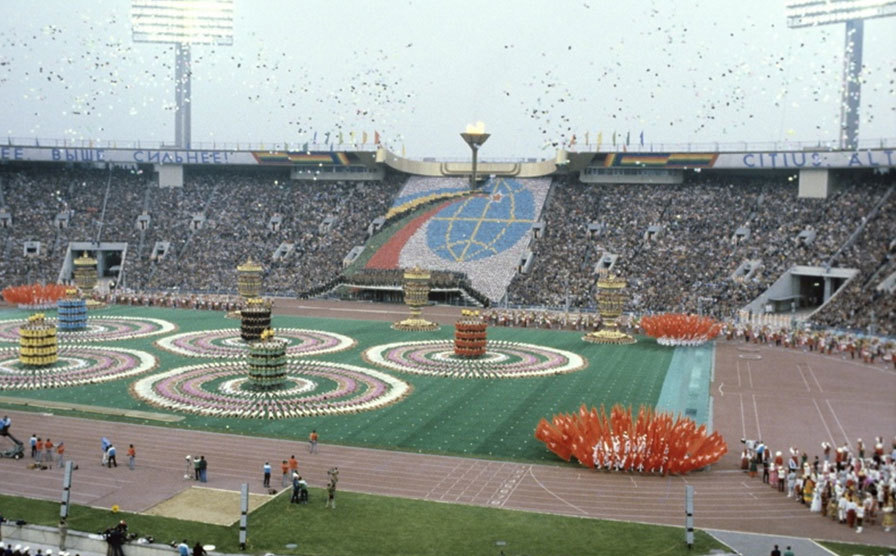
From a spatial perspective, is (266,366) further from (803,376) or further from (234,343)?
(803,376)

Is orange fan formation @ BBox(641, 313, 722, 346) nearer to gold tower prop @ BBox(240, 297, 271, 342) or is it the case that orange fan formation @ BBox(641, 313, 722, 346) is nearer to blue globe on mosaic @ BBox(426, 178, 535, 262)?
gold tower prop @ BBox(240, 297, 271, 342)

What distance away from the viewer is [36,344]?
38062mm

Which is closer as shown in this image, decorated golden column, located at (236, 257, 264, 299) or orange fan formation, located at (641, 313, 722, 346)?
orange fan formation, located at (641, 313, 722, 346)

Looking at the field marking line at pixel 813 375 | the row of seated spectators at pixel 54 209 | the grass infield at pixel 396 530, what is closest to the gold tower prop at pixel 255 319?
the grass infield at pixel 396 530

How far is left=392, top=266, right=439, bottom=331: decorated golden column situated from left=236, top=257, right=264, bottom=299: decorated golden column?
8635 millimetres

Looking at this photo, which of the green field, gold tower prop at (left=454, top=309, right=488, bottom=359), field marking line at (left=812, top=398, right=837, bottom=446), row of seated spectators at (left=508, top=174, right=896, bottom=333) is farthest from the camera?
row of seated spectators at (left=508, top=174, right=896, bottom=333)

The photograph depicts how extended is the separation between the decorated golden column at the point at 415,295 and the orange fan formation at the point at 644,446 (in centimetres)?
2749

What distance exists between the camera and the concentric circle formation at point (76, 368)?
117ft

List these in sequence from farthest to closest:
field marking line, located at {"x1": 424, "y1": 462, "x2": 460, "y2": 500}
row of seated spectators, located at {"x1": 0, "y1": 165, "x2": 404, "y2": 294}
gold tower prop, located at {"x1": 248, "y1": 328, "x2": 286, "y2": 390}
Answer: row of seated spectators, located at {"x1": 0, "y1": 165, "x2": 404, "y2": 294} < gold tower prop, located at {"x1": 248, "y1": 328, "x2": 286, "y2": 390} < field marking line, located at {"x1": 424, "y1": 462, "x2": 460, "y2": 500}

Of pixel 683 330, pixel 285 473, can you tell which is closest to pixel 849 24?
pixel 683 330

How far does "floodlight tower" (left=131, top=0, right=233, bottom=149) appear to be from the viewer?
8062 cm

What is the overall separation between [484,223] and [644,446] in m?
54.4

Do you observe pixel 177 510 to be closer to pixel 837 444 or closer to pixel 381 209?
pixel 837 444

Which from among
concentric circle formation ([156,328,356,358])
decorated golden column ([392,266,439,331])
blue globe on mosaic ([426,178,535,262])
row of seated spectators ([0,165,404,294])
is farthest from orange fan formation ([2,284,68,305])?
blue globe on mosaic ([426,178,535,262])
